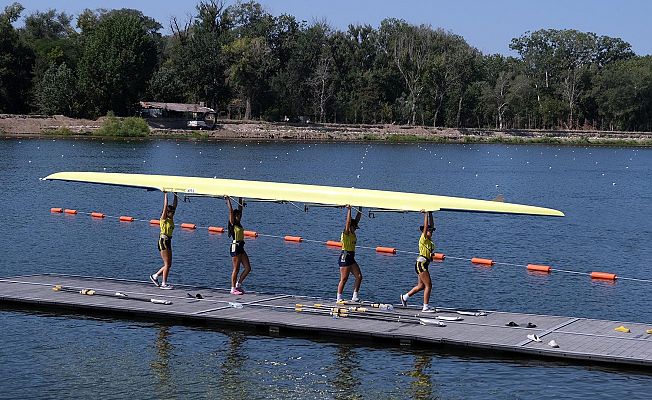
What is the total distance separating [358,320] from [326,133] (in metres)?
116

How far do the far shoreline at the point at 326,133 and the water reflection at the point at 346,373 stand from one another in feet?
324

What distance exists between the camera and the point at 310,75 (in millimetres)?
145750

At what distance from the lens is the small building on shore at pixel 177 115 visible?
130875 mm

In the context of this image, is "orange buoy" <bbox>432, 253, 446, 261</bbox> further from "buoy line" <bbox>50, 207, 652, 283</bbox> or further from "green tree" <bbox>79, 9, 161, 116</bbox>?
Result: "green tree" <bbox>79, 9, 161, 116</bbox>

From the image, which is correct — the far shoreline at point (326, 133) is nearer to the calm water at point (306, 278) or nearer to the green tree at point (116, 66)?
the green tree at point (116, 66)

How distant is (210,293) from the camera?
2645 centimetres

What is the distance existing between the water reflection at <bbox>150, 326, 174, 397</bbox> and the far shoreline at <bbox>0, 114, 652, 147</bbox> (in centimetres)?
9626

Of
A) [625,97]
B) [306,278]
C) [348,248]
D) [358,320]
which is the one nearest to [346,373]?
[358,320]

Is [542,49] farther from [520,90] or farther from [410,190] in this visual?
[410,190]

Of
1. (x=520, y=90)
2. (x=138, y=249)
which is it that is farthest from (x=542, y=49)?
(x=138, y=249)

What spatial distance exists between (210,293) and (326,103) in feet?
400

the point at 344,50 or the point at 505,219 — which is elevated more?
the point at 344,50

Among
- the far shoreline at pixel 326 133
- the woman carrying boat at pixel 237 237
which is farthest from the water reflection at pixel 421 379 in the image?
the far shoreline at pixel 326 133

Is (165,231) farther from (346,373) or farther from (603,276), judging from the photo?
(603,276)
